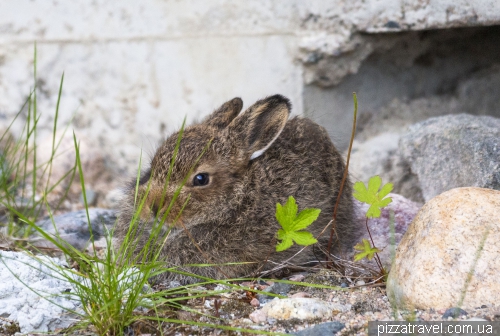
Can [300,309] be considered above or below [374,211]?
below

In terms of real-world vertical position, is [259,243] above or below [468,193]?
below

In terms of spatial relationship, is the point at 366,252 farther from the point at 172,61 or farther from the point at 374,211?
the point at 172,61

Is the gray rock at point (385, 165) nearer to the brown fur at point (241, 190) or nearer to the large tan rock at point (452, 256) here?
the brown fur at point (241, 190)

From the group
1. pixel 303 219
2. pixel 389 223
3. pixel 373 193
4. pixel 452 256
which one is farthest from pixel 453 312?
pixel 389 223

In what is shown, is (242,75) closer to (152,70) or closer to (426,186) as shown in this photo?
(152,70)

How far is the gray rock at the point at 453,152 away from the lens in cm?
400

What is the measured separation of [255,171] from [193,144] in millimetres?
430

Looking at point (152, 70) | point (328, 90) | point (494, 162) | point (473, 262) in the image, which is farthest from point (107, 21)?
point (473, 262)

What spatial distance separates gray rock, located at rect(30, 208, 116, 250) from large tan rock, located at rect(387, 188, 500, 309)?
7.18 feet

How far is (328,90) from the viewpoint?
5.80 meters

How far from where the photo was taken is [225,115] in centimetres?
422

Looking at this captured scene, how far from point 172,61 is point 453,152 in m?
2.87

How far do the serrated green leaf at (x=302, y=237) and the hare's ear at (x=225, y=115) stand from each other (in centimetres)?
112

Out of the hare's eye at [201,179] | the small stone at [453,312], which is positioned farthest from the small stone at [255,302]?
the small stone at [453,312]
